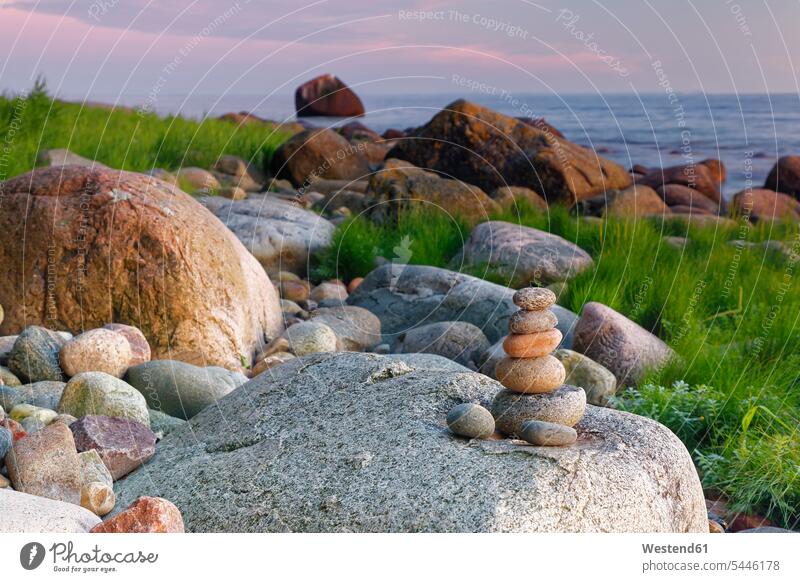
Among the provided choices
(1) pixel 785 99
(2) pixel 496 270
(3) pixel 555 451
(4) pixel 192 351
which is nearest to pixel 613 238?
(2) pixel 496 270

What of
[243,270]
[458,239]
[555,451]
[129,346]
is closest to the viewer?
[555,451]

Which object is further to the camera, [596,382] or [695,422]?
[596,382]

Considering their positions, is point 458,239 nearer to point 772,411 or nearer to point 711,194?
point 772,411

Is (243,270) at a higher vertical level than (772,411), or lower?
higher

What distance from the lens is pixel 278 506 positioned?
4.16 meters

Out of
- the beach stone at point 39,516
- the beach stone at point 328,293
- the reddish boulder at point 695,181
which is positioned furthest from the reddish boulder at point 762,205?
the beach stone at point 39,516

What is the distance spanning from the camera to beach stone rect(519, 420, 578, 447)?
4113 millimetres

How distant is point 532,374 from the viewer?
4211 mm

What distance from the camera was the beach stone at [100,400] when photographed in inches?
226

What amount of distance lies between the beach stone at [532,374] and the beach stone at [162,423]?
2.45 m

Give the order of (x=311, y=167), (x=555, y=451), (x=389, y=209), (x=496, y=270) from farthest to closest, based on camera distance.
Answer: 1. (x=311, y=167)
2. (x=389, y=209)
3. (x=496, y=270)
4. (x=555, y=451)

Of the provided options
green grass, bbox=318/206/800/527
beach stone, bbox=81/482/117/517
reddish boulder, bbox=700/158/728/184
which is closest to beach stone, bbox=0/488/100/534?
beach stone, bbox=81/482/117/517

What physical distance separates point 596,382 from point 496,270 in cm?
332

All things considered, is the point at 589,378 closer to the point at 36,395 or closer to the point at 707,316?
the point at 707,316
